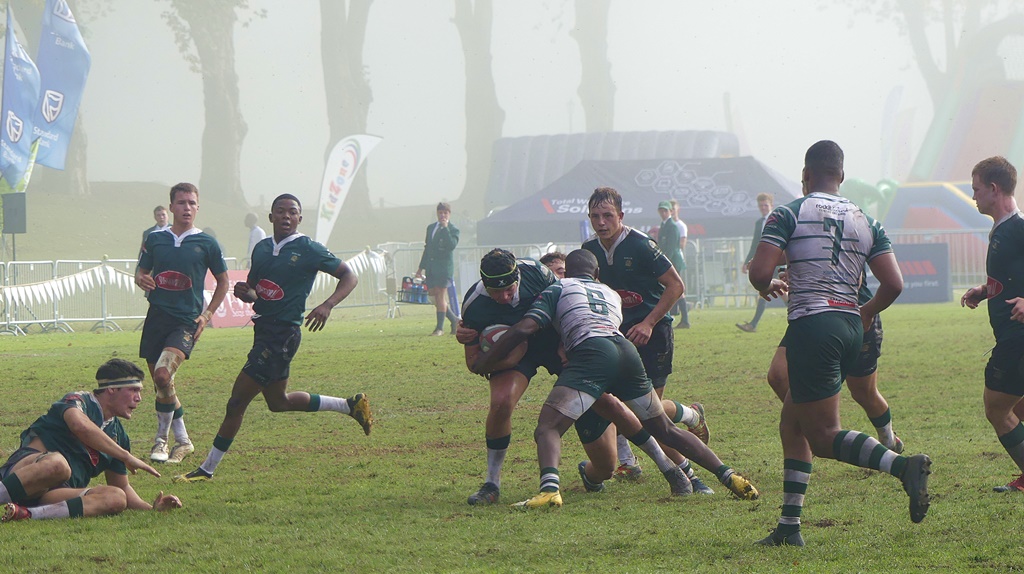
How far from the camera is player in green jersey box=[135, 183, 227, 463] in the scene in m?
8.94

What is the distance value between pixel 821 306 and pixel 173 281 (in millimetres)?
5457

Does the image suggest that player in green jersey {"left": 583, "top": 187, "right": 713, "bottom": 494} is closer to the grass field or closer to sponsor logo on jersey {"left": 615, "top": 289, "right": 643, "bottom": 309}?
sponsor logo on jersey {"left": 615, "top": 289, "right": 643, "bottom": 309}

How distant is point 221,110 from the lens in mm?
75500

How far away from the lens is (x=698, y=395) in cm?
1215

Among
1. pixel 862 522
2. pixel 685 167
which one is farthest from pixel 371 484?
pixel 685 167

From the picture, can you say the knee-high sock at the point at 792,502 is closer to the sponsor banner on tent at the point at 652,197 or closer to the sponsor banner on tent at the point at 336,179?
the sponsor banner on tent at the point at 336,179

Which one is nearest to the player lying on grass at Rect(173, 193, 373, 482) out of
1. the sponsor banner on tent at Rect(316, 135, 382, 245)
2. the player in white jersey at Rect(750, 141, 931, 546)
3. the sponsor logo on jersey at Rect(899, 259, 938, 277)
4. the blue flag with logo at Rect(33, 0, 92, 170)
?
the player in white jersey at Rect(750, 141, 931, 546)

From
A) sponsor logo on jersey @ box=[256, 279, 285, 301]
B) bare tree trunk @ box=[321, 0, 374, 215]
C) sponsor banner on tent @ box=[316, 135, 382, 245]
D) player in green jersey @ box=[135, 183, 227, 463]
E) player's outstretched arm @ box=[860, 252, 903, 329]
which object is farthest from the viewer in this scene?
bare tree trunk @ box=[321, 0, 374, 215]

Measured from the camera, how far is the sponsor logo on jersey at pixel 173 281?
902cm

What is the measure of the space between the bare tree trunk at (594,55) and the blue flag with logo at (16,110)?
7360 cm

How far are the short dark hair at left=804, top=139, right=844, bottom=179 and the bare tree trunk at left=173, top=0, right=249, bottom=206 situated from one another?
70.5 metres

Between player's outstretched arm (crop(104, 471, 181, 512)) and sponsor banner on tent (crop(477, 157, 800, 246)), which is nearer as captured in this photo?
player's outstretched arm (crop(104, 471, 181, 512))

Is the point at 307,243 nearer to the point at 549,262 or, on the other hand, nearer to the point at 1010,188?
the point at 549,262

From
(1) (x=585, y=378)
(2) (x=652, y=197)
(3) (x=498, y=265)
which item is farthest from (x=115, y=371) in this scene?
(2) (x=652, y=197)
